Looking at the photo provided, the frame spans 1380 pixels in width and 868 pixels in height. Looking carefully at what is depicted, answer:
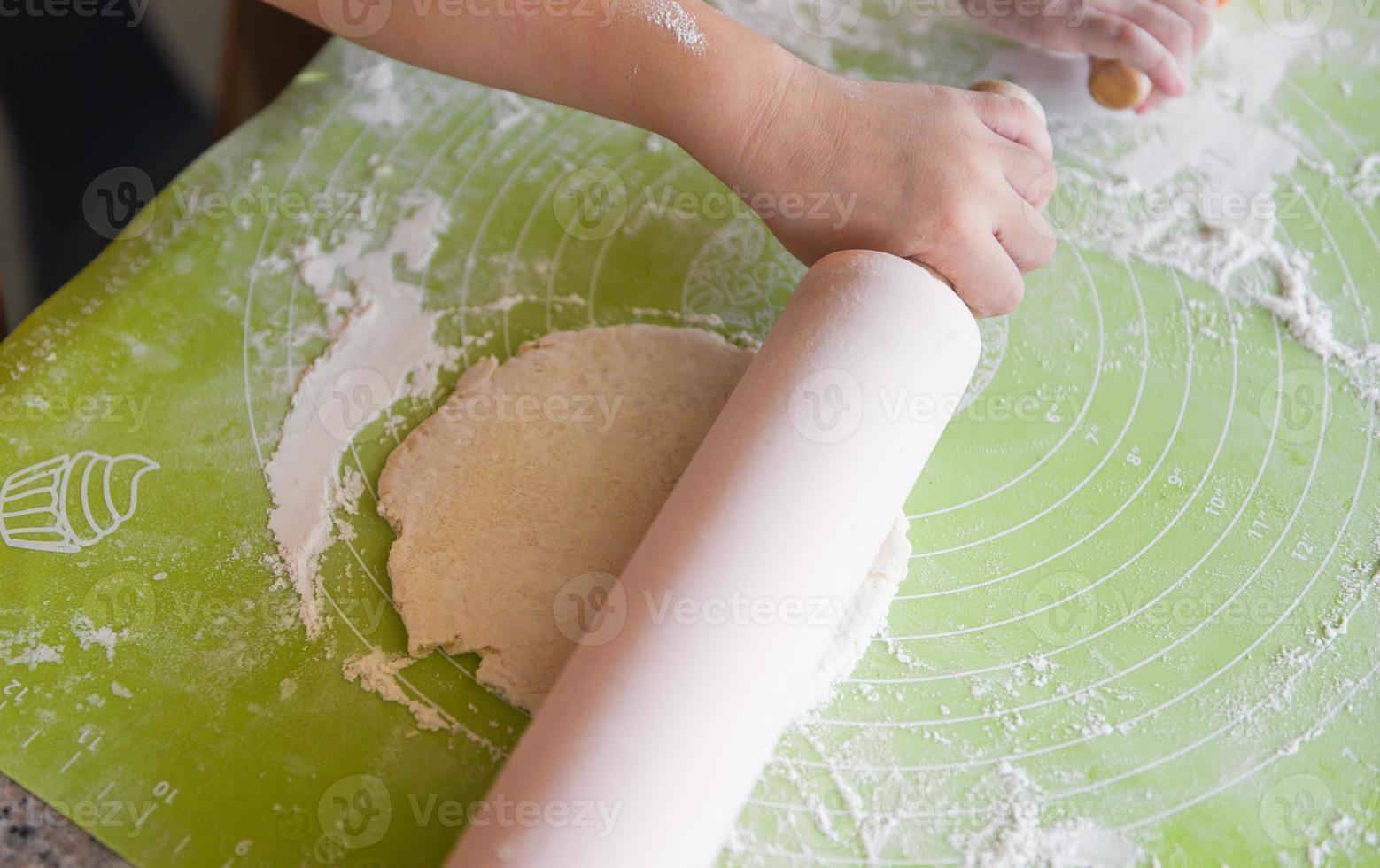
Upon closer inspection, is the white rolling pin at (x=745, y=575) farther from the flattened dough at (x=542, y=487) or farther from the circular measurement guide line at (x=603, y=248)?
the circular measurement guide line at (x=603, y=248)

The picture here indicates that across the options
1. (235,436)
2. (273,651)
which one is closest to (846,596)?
(273,651)

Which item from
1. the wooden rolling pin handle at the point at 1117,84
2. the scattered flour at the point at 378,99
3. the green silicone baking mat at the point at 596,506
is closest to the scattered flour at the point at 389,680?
the green silicone baking mat at the point at 596,506

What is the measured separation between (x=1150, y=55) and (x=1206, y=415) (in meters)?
0.55

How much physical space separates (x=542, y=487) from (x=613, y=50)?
0.50m

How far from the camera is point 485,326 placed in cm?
128

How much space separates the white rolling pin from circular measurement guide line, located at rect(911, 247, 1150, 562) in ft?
0.55

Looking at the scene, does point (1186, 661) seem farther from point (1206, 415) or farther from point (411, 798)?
point (411, 798)

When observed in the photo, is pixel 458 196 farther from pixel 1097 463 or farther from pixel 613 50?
pixel 1097 463

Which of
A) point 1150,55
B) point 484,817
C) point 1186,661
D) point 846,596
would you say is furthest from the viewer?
point 1150,55

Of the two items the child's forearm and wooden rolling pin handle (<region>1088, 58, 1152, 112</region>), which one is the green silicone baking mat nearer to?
wooden rolling pin handle (<region>1088, 58, 1152, 112</region>)

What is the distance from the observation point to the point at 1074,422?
1.24 metres

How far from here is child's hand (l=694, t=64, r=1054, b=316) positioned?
44.9 inches

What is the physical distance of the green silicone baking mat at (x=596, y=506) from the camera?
0.97 m

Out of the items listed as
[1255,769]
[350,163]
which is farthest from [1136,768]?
[350,163]
